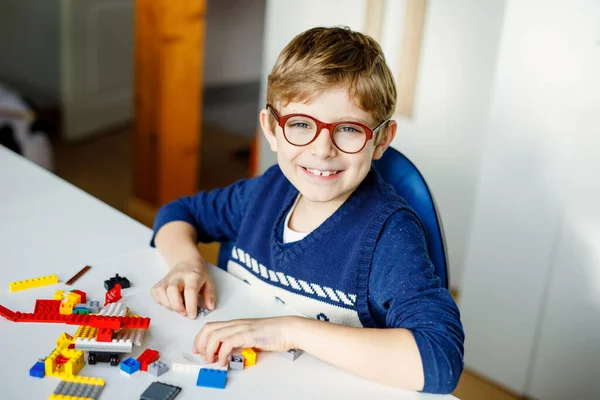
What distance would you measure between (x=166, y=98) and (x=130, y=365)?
190 cm

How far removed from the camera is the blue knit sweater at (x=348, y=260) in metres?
1.08

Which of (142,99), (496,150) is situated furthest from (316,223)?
(142,99)

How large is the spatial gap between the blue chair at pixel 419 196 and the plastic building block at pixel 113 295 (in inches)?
21.1

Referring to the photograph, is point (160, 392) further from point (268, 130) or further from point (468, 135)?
point (468, 135)

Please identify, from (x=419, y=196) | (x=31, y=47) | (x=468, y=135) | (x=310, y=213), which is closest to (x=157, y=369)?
(x=310, y=213)

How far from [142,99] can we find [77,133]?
1138mm

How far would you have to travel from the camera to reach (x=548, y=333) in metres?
2.08

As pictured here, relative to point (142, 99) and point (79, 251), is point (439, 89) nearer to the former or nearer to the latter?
point (142, 99)

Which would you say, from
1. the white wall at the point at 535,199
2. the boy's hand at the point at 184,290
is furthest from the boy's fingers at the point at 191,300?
the white wall at the point at 535,199

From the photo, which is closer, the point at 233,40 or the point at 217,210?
the point at 217,210

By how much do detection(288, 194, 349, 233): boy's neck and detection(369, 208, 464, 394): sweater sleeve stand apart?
14cm

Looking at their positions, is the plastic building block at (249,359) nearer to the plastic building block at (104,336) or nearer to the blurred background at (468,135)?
the plastic building block at (104,336)

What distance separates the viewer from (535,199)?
2037 millimetres

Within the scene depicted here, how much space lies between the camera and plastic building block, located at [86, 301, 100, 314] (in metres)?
1.15
